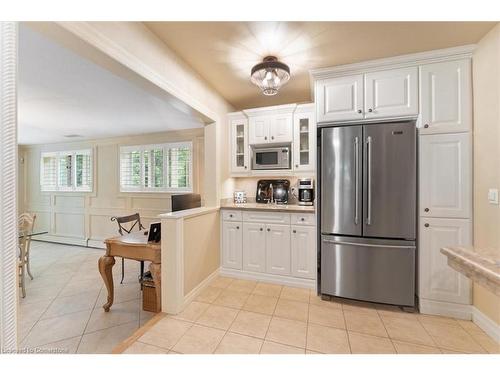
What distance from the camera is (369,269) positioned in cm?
216

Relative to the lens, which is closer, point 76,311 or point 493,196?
point 493,196

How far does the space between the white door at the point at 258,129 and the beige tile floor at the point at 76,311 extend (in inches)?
96.1

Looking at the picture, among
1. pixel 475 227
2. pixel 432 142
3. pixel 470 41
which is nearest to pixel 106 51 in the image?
pixel 432 142

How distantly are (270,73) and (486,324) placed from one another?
286 cm

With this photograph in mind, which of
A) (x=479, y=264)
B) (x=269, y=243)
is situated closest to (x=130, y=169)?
(x=269, y=243)

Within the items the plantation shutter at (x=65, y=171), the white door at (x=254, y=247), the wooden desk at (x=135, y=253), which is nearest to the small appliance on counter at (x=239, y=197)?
the white door at (x=254, y=247)

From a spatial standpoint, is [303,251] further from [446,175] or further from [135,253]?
[135,253]

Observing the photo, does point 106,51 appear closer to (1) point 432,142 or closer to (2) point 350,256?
(2) point 350,256

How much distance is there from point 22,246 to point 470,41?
542 cm

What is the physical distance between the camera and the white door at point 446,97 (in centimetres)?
198

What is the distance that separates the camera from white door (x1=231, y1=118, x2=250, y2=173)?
10.4ft

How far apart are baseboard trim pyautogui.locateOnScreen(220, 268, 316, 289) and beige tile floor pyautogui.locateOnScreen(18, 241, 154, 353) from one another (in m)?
1.03

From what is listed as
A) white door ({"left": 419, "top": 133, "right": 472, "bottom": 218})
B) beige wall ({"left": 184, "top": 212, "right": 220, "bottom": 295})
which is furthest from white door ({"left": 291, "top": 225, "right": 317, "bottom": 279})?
white door ({"left": 419, "top": 133, "right": 472, "bottom": 218})

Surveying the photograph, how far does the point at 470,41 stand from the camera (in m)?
1.89
